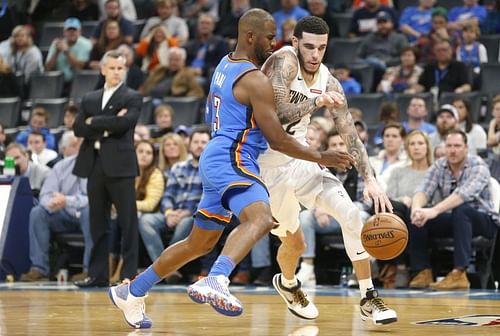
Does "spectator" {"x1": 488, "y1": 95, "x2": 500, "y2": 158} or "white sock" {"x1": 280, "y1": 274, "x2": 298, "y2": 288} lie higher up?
"spectator" {"x1": 488, "y1": 95, "x2": 500, "y2": 158}

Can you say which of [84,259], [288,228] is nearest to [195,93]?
[84,259]

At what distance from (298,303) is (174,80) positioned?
23.9 ft

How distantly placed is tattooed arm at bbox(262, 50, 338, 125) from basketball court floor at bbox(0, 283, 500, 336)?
122 centimetres

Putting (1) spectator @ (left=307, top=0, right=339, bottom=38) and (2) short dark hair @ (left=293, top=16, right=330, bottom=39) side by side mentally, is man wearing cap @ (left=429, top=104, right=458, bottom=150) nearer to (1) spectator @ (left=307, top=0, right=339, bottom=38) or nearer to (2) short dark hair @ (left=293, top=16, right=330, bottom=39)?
(1) spectator @ (left=307, top=0, right=339, bottom=38)

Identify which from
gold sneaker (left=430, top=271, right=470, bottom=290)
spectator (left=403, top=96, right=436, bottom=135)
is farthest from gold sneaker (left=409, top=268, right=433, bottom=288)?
spectator (left=403, top=96, right=436, bottom=135)

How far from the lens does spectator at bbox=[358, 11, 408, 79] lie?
13539 mm

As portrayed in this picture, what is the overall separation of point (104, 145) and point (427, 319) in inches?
164

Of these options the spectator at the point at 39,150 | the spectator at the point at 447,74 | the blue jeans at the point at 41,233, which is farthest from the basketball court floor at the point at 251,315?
the spectator at the point at 447,74

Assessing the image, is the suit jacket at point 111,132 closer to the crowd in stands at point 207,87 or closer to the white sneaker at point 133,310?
the crowd in stands at point 207,87

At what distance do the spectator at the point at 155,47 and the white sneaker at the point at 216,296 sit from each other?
9292mm

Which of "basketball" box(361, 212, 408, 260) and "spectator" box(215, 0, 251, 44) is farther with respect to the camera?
"spectator" box(215, 0, 251, 44)

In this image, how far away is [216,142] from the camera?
5766mm

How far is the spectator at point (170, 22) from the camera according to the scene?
14898mm

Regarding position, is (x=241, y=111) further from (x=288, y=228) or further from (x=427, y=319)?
(x=427, y=319)
